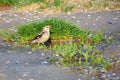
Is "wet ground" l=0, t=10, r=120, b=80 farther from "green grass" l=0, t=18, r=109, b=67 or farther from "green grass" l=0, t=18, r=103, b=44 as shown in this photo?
"green grass" l=0, t=18, r=103, b=44

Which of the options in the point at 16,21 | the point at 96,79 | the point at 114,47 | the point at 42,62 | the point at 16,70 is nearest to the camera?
the point at 96,79

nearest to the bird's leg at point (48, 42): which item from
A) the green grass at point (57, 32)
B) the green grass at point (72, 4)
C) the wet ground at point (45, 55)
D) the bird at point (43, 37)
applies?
the bird at point (43, 37)

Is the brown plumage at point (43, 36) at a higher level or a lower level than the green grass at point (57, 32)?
higher

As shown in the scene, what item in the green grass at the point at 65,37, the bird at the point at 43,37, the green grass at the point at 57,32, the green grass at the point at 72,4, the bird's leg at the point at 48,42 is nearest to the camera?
the green grass at the point at 65,37

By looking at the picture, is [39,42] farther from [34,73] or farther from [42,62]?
[34,73]

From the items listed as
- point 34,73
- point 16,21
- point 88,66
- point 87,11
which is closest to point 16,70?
point 34,73

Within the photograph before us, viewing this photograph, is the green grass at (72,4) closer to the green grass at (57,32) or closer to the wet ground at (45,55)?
the wet ground at (45,55)

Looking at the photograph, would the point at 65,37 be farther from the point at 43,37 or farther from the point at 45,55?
the point at 45,55

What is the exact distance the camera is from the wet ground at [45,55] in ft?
24.9

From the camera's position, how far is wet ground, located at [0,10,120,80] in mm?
7586

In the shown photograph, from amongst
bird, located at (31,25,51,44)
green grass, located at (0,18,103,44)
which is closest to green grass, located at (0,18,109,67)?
green grass, located at (0,18,103,44)

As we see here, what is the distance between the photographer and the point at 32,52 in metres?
9.34

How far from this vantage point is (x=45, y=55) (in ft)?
29.6

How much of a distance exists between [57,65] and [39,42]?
1785 mm
